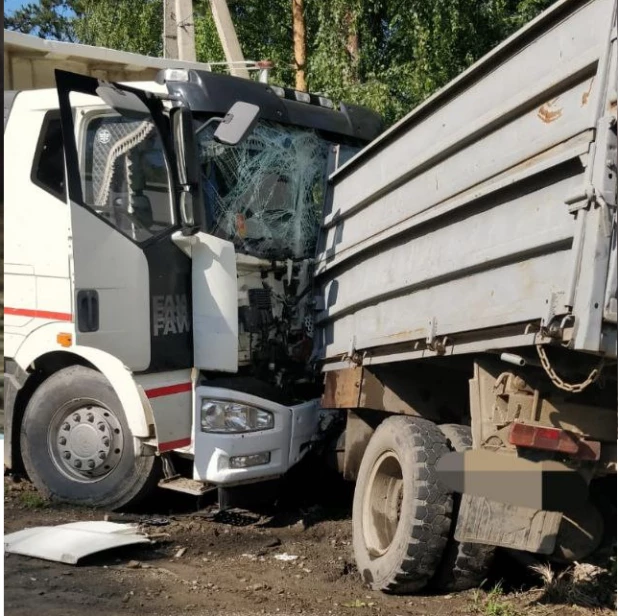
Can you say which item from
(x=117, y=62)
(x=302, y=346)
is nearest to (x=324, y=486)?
(x=302, y=346)

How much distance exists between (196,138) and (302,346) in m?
1.37

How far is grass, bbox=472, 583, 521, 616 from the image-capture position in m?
3.65

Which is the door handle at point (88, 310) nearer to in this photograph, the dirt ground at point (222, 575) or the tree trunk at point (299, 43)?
the dirt ground at point (222, 575)

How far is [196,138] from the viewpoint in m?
4.93

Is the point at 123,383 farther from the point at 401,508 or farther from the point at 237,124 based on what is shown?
the point at 401,508

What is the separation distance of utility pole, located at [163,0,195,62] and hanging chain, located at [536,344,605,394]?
506 cm

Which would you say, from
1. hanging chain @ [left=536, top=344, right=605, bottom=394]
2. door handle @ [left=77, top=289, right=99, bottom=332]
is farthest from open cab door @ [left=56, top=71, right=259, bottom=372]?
hanging chain @ [left=536, top=344, right=605, bottom=394]

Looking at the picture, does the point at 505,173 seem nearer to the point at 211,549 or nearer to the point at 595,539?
the point at 595,539

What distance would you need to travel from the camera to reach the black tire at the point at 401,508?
393 centimetres

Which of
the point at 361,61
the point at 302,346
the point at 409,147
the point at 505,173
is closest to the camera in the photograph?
the point at 505,173

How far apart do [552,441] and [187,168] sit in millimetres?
2538

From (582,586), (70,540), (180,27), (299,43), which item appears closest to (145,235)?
(70,540)

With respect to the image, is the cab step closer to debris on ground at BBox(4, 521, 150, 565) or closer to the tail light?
debris on ground at BBox(4, 521, 150, 565)

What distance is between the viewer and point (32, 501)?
5012 mm
